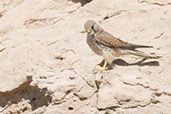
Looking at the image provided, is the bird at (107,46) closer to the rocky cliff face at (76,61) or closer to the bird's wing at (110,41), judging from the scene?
the bird's wing at (110,41)

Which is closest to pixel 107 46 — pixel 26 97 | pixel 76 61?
pixel 76 61

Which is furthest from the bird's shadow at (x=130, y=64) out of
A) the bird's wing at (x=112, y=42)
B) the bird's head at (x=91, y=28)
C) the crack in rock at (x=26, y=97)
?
the crack in rock at (x=26, y=97)

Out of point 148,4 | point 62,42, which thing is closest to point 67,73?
point 62,42

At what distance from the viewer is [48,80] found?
5.81 metres

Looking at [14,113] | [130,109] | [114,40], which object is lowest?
[14,113]

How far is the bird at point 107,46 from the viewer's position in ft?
20.0

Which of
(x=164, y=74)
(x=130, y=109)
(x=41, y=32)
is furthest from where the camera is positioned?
(x=41, y=32)

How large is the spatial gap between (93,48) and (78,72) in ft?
1.86

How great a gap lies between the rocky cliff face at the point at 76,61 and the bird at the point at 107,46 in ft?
0.50

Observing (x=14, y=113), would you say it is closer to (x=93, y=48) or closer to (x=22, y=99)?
(x=22, y=99)

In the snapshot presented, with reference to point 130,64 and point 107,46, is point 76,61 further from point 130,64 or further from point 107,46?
point 130,64

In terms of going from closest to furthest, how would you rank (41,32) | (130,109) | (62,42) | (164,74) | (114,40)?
(130,109) → (164,74) → (114,40) → (62,42) → (41,32)

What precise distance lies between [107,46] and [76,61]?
53 cm

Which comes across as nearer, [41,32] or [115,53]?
[115,53]
